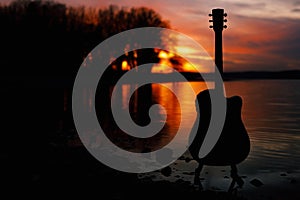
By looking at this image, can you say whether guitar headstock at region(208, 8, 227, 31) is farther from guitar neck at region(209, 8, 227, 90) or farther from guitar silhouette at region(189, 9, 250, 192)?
guitar silhouette at region(189, 9, 250, 192)

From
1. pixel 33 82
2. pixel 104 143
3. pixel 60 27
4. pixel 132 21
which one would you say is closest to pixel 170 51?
pixel 132 21

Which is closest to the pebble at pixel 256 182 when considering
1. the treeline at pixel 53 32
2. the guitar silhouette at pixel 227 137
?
the guitar silhouette at pixel 227 137

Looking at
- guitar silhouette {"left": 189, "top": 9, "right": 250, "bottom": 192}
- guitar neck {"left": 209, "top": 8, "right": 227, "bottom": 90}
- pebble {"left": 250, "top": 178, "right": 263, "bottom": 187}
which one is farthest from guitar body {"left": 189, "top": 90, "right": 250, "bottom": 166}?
pebble {"left": 250, "top": 178, "right": 263, "bottom": 187}

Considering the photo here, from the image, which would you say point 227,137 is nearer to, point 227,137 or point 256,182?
point 227,137

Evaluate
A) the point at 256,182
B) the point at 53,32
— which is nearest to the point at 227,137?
the point at 256,182

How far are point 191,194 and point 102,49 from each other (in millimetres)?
77876

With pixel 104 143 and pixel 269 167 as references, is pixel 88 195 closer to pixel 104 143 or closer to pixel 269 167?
pixel 269 167

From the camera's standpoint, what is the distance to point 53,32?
3196 inches

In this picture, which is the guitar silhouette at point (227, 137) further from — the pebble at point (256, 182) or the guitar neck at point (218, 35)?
the pebble at point (256, 182)

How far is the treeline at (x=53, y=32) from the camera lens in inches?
3022

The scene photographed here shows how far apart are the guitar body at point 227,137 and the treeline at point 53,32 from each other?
6955 centimetres

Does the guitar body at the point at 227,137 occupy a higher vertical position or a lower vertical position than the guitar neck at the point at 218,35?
lower

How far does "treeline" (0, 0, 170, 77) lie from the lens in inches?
3022

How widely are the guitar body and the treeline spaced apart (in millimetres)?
69549
